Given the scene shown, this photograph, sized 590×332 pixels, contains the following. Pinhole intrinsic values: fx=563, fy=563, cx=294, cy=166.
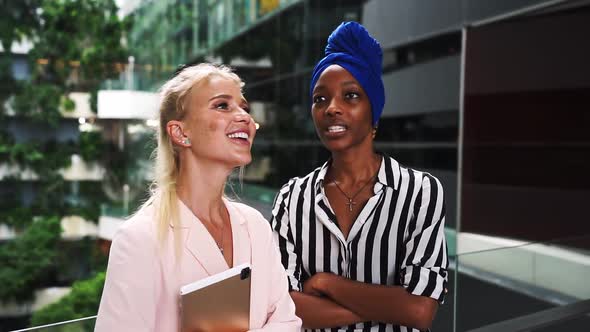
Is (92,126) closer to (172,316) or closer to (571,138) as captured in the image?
(571,138)

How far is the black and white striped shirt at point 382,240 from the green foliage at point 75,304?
1668cm

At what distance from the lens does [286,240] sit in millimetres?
1468

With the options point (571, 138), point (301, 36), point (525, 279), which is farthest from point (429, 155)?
point (525, 279)

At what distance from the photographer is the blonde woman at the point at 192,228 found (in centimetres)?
106

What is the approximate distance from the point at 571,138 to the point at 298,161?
202 inches

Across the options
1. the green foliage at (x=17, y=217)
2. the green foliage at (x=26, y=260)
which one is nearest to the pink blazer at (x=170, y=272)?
the green foliage at (x=26, y=260)

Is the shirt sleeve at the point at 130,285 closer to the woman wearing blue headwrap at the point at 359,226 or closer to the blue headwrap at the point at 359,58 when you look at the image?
the woman wearing blue headwrap at the point at 359,226

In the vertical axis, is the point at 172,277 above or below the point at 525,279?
above

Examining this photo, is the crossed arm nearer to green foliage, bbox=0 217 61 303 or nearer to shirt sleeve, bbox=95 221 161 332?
shirt sleeve, bbox=95 221 161 332

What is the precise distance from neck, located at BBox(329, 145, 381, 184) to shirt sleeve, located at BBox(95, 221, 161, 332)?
57 centimetres

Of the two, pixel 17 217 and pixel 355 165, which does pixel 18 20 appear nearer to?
pixel 17 217

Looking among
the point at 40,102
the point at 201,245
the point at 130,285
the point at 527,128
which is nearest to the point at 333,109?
the point at 201,245

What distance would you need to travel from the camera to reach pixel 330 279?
4.55ft

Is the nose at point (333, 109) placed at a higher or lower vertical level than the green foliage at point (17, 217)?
higher
